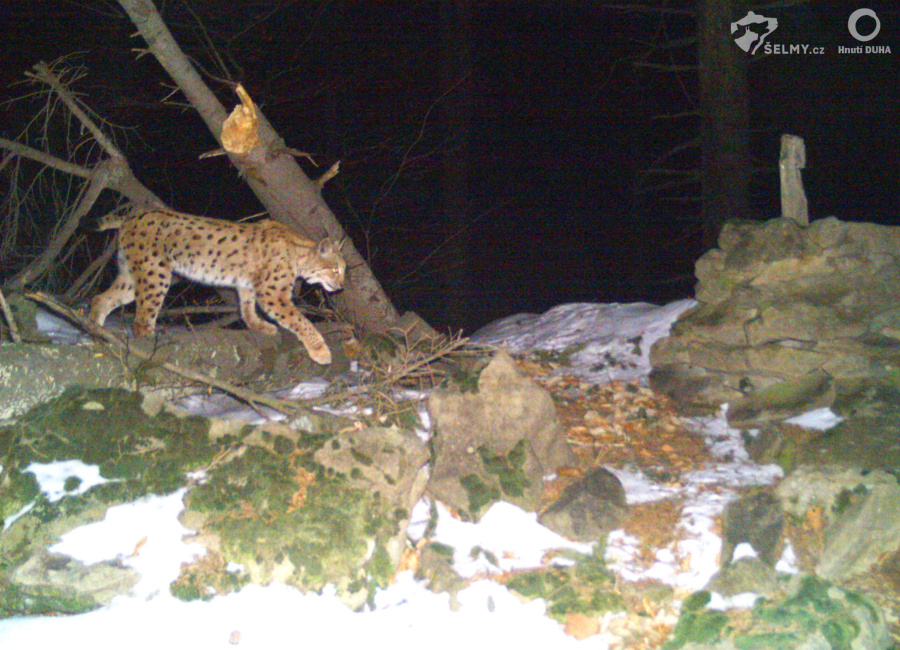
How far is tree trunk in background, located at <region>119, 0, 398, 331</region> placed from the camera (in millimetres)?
7258

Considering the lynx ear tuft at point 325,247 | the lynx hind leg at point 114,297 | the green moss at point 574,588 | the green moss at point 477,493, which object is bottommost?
the green moss at point 574,588

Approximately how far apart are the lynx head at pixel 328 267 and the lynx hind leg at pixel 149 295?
1.32m

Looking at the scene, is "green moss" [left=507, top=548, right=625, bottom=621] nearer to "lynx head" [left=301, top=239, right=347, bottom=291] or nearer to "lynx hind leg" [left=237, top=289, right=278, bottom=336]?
"lynx head" [left=301, top=239, right=347, bottom=291]

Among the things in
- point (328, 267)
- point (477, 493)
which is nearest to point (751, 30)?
point (328, 267)

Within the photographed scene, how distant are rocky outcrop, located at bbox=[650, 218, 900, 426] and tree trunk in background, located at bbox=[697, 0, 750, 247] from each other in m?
3.89

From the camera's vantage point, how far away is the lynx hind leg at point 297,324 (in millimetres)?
7012

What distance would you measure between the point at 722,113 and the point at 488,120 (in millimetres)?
15641

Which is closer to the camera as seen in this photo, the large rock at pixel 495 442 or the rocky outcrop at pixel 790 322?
the large rock at pixel 495 442

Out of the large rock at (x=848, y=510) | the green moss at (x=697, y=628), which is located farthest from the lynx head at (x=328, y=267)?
the green moss at (x=697, y=628)

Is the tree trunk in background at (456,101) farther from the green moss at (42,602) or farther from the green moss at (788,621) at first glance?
the green moss at (788,621)

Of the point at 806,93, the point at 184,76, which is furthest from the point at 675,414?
the point at 806,93

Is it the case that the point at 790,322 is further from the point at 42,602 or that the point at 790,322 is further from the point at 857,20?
the point at 857,20

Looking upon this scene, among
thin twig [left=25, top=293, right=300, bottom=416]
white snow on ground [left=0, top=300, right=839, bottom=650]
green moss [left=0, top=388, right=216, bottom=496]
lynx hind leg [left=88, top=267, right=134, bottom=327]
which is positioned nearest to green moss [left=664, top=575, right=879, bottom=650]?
white snow on ground [left=0, top=300, right=839, bottom=650]

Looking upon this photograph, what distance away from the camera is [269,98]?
11422 mm
